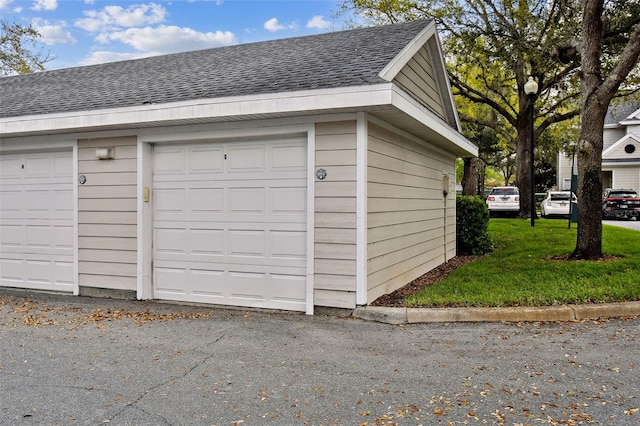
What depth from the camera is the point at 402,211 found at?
731 cm

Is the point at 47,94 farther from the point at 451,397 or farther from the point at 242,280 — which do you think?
the point at 451,397

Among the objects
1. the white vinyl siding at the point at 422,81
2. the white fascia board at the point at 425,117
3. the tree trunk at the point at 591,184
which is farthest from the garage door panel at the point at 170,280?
the tree trunk at the point at 591,184

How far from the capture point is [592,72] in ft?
28.1

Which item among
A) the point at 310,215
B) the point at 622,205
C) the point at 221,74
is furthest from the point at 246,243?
the point at 622,205

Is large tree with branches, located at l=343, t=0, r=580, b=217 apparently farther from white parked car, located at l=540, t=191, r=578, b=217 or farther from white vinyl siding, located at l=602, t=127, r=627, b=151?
white vinyl siding, located at l=602, t=127, r=627, b=151

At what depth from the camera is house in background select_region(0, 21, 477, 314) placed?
18.9 feet

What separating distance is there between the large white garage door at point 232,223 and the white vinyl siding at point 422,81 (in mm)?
2314

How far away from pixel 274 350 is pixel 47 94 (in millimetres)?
6537

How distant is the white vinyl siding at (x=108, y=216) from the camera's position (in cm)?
691

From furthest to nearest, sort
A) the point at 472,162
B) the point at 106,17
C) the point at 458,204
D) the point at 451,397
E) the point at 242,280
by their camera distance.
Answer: the point at 472,162, the point at 106,17, the point at 458,204, the point at 242,280, the point at 451,397

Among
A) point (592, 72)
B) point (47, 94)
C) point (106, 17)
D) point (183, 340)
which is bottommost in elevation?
point (183, 340)

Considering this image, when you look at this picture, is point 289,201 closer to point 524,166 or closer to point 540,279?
point 540,279

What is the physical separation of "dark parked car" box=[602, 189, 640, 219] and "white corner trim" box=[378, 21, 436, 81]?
681 inches

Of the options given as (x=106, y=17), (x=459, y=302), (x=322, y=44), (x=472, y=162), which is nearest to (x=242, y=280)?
(x=459, y=302)
